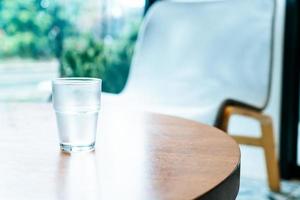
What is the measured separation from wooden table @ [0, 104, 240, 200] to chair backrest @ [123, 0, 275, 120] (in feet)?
3.78

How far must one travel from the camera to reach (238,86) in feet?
6.70

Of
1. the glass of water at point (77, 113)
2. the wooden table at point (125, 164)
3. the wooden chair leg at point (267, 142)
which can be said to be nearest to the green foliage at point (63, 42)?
the wooden chair leg at point (267, 142)

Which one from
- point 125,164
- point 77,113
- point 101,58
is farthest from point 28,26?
point 125,164

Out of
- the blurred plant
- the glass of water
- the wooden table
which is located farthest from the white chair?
the glass of water

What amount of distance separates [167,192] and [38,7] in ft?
7.29

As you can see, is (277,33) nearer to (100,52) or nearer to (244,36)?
(244,36)

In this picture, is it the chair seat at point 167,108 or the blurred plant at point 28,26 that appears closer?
the chair seat at point 167,108

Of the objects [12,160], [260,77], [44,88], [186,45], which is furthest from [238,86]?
[12,160]

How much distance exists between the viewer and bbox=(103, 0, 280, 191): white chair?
6.50 feet

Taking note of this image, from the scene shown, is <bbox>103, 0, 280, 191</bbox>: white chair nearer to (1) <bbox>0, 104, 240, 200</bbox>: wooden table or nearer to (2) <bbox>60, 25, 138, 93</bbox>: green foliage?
(2) <bbox>60, 25, 138, 93</bbox>: green foliage

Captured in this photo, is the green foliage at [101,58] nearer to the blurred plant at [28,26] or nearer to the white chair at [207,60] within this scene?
the blurred plant at [28,26]

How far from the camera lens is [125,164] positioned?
0.61 metres

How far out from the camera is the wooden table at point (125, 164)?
1.62 feet

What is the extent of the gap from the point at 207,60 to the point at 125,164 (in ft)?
5.18
